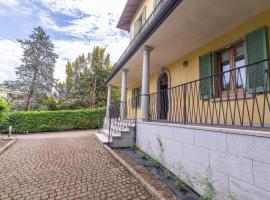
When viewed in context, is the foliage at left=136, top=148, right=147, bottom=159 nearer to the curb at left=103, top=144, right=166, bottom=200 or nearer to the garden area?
the curb at left=103, top=144, right=166, bottom=200

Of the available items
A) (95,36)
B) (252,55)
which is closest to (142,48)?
(252,55)

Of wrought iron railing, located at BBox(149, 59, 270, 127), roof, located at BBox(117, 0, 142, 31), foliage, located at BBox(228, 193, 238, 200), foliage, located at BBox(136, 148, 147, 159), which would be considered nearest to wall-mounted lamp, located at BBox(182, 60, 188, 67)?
wrought iron railing, located at BBox(149, 59, 270, 127)

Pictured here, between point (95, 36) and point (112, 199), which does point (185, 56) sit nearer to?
point (112, 199)

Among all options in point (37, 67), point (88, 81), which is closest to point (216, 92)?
point (88, 81)

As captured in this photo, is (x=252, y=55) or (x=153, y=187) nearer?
(x=153, y=187)

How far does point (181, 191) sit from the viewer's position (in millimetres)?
3258

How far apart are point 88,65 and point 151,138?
19731mm

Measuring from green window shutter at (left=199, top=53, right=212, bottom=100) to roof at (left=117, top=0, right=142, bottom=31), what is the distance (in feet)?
23.0

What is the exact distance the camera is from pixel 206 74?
18.0ft

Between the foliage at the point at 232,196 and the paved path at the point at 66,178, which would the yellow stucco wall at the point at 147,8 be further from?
the foliage at the point at 232,196

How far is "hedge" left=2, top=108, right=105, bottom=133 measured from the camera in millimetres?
13648

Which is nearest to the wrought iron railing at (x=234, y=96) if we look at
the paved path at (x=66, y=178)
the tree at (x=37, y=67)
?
the paved path at (x=66, y=178)

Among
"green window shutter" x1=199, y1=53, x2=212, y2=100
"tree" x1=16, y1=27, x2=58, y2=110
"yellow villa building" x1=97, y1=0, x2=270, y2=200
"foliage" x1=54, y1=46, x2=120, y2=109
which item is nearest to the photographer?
"yellow villa building" x1=97, y1=0, x2=270, y2=200

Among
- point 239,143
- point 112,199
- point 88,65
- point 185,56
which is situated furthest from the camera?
point 88,65
